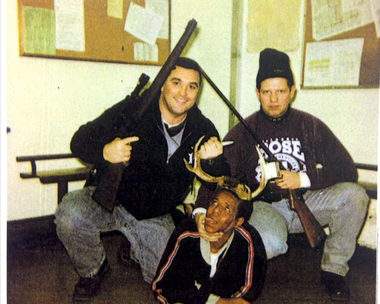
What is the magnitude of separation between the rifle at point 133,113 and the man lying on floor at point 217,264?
14.8 inches

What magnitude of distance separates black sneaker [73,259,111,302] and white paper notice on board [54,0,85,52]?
3.35 feet

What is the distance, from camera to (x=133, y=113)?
1.29m

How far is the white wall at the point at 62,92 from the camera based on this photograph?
1.39m

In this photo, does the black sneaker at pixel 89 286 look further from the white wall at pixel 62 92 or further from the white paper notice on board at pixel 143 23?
the white paper notice on board at pixel 143 23

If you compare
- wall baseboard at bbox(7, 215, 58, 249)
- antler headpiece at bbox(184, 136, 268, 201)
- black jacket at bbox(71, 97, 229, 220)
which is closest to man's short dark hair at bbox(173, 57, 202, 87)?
black jacket at bbox(71, 97, 229, 220)

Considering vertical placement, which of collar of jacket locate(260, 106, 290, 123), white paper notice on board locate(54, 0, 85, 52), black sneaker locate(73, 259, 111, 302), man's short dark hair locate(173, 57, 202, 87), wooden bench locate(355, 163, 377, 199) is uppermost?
white paper notice on board locate(54, 0, 85, 52)

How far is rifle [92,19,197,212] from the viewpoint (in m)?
1.20

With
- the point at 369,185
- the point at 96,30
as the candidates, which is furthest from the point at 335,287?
the point at 96,30

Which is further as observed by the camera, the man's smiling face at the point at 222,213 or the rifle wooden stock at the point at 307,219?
the rifle wooden stock at the point at 307,219

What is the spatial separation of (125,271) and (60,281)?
0.99 feet

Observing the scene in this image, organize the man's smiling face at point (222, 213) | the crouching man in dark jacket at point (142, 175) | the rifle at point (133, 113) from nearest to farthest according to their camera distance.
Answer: the man's smiling face at point (222, 213) → the rifle at point (133, 113) → the crouching man in dark jacket at point (142, 175)

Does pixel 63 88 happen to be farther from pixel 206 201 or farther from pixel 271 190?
pixel 271 190

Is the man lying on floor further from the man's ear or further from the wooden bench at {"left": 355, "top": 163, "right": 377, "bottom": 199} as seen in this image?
the wooden bench at {"left": 355, "top": 163, "right": 377, "bottom": 199}

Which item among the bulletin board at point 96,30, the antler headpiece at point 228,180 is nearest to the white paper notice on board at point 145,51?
the bulletin board at point 96,30
